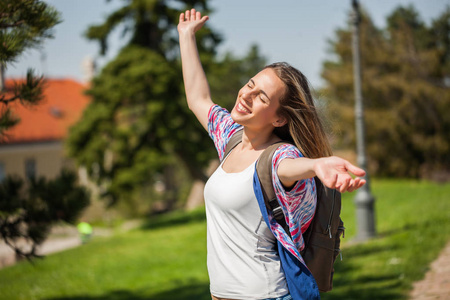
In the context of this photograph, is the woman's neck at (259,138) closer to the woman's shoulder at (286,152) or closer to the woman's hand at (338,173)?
the woman's shoulder at (286,152)

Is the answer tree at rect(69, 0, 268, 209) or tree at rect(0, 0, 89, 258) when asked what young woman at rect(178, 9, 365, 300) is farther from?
tree at rect(69, 0, 268, 209)

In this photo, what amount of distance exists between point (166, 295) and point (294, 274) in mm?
7464

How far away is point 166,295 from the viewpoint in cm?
907

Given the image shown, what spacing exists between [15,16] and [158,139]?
649 inches

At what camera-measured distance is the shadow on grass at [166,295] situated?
8.51m

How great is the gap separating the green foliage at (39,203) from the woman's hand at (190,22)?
248cm

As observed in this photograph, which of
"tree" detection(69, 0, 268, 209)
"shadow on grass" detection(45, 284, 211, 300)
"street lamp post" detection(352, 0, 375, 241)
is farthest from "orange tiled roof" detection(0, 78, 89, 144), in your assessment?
"street lamp post" detection(352, 0, 375, 241)

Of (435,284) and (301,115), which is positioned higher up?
(301,115)

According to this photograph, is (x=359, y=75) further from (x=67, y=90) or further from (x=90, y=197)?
(x=67, y=90)

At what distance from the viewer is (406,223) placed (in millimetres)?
9898

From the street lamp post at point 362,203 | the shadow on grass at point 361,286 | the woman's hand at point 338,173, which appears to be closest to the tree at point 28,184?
the woman's hand at point 338,173

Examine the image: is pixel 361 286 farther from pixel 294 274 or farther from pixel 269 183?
pixel 269 183

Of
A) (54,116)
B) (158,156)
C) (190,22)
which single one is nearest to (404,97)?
(158,156)

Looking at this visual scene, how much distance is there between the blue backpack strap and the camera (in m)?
1.97
